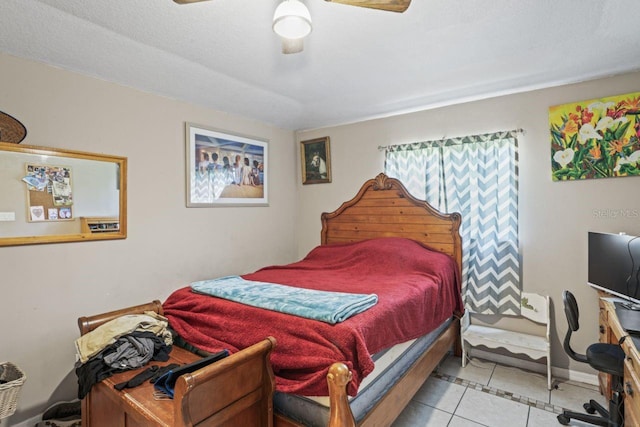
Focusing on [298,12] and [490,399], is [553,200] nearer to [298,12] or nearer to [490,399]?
[490,399]

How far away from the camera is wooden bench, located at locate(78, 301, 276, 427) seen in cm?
128

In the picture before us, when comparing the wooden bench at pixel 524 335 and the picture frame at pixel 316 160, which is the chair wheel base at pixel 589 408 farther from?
the picture frame at pixel 316 160

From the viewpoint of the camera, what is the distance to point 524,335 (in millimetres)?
2803

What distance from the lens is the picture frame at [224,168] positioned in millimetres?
3119

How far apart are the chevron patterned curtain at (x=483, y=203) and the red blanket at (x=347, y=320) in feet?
0.77

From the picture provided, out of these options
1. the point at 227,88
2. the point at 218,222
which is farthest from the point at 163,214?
the point at 227,88

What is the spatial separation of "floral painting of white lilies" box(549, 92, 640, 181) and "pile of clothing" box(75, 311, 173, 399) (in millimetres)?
3285

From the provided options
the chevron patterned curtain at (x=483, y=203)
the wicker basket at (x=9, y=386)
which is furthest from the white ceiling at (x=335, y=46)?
the wicker basket at (x=9, y=386)

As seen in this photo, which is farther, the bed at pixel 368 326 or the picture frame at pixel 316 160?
the picture frame at pixel 316 160

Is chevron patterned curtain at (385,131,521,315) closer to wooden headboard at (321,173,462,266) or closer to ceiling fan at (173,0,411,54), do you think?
wooden headboard at (321,173,462,266)

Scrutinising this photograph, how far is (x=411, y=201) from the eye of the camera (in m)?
3.41

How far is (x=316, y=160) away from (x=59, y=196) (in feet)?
8.77

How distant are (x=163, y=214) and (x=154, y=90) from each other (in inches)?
42.4

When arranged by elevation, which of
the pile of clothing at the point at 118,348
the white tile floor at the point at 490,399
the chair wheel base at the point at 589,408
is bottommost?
the white tile floor at the point at 490,399
